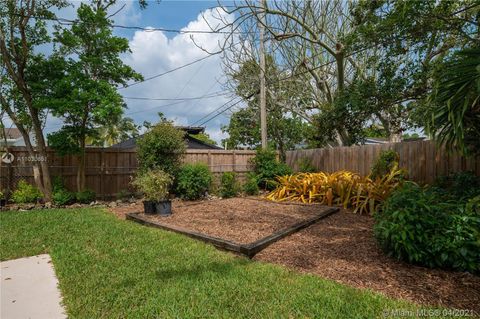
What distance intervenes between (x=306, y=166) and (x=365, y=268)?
7024 mm

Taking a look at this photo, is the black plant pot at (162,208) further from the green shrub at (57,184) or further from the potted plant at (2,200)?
the potted plant at (2,200)

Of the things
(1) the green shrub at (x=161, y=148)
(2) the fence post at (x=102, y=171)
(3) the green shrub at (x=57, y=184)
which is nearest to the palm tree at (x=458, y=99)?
(1) the green shrub at (x=161, y=148)

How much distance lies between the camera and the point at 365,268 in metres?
3.43

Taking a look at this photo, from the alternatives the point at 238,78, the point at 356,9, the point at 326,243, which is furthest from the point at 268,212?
the point at 238,78

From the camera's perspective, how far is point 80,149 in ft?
28.3

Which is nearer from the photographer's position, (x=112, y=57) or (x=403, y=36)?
(x=403, y=36)

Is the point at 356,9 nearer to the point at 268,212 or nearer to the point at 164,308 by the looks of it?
the point at 268,212

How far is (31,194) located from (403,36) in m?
9.78

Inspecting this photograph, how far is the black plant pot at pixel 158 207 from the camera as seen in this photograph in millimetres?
6699

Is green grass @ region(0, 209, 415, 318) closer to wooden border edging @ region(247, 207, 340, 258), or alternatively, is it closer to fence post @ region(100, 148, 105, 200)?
wooden border edging @ region(247, 207, 340, 258)

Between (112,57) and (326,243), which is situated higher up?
(112,57)

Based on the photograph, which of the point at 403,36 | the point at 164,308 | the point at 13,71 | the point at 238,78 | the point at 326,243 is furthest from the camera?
the point at 238,78

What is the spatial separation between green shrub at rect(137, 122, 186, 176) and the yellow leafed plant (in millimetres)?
3132

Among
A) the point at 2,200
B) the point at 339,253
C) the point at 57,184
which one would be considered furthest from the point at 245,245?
the point at 2,200
